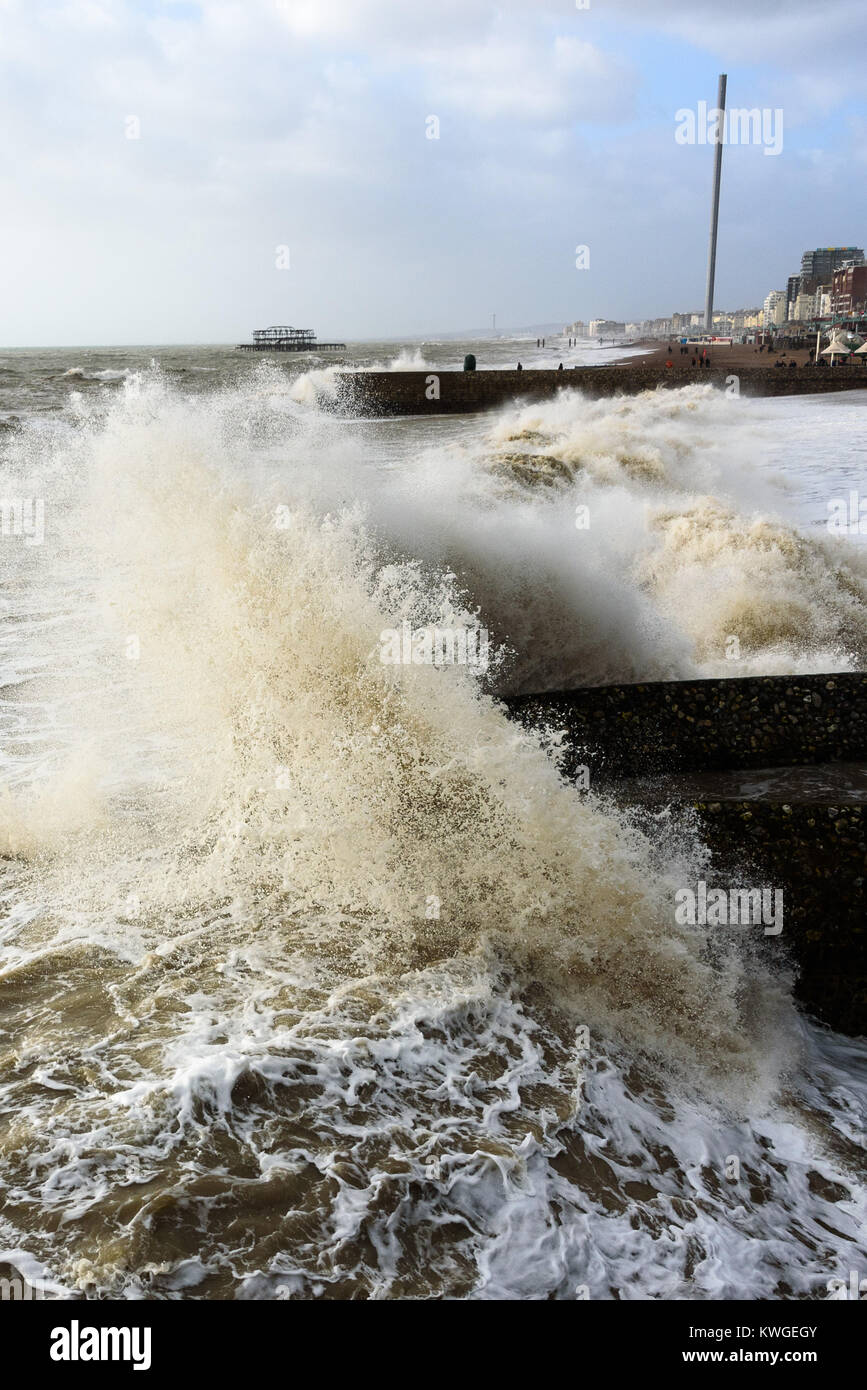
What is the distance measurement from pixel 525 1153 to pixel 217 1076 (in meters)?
1.17

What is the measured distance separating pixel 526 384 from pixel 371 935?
33380 mm

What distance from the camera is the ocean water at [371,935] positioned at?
10.5ft

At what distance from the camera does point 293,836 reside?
5445 mm

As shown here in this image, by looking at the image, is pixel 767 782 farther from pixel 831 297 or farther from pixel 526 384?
pixel 831 297

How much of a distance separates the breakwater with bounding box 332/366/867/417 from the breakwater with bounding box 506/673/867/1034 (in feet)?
93.4

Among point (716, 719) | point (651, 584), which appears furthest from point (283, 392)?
point (716, 719)

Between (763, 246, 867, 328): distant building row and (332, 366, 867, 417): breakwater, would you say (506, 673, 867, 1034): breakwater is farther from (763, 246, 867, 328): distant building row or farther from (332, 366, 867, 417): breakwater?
(763, 246, 867, 328): distant building row

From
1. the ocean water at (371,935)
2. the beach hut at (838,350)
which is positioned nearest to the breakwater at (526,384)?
the beach hut at (838,350)

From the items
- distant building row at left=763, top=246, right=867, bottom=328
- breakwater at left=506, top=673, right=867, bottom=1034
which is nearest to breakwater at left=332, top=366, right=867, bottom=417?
breakwater at left=506, top=673, right=867, bottom=1034

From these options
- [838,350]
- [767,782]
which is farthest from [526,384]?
[767,782]

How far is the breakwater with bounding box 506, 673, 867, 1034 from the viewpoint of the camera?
5215mm

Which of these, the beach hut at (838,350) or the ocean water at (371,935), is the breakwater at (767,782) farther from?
the beach hut at (838,350)
